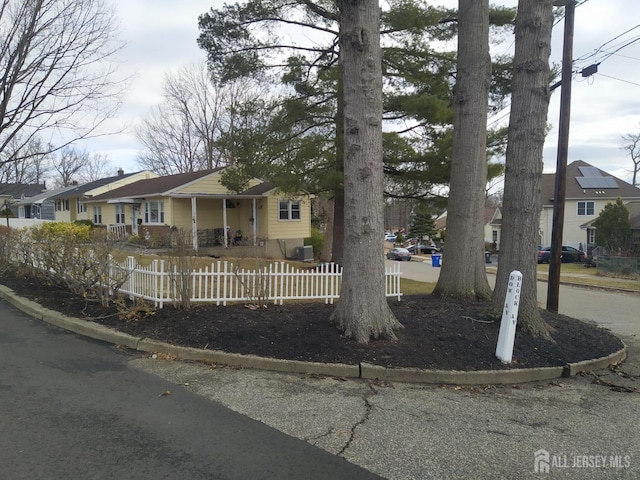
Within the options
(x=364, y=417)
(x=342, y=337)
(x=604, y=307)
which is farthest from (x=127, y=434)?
(x=604, y=307)

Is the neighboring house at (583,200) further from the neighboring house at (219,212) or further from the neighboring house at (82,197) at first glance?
the neighboring house at (82,197)

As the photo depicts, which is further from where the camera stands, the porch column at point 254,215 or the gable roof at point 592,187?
the gable roof at point 592,187

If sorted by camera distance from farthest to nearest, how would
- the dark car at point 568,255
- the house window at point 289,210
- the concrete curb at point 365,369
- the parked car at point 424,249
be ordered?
the parked car at point 424,249 < the dark car at point 568,255 < the house window at point 289,210 < the concrete curb at point 365,369

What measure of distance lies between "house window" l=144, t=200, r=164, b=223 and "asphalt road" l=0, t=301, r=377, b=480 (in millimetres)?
19323

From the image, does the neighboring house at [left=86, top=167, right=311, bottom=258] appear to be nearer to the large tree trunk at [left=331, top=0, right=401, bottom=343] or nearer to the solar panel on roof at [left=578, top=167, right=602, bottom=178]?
the large tree trunk at [left=331, top=0, right=401, bottom=343]

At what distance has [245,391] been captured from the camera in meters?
4.69

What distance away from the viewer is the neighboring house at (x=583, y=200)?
42.1 meters

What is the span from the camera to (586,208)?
140 feet

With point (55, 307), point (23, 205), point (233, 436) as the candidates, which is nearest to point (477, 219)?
point (233, 436)

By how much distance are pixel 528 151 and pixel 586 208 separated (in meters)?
41.9

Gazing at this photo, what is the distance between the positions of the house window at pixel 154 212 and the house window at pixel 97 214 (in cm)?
857

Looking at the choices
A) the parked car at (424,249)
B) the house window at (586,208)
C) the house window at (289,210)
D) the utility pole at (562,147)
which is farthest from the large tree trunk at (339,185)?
the parked car at (424,249)

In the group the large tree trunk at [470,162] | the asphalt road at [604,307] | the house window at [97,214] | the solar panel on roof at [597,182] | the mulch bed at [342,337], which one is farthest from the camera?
the solar panel on roof at [597,182]

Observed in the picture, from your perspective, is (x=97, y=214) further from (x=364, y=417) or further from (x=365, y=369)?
(x=364, y=417)
